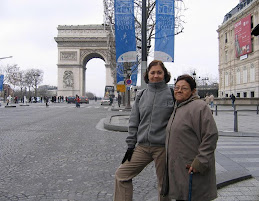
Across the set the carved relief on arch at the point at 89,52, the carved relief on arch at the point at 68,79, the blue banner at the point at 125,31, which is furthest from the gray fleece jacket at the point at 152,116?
the carved relief on arch at the point at 89,52

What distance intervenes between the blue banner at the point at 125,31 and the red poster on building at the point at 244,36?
37270mm

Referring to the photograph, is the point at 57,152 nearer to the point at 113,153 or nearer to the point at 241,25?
the point at 113,153

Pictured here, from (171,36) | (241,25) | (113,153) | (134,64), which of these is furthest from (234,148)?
(241,25)

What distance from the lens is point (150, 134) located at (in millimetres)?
2936

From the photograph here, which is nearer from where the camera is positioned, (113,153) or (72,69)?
(113,153)

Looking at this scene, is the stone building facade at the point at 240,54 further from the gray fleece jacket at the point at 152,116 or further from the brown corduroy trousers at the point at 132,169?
the brown corduroy trousers at the point at 132,169

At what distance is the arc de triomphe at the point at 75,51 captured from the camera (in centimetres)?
5956

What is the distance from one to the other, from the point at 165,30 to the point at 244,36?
39.0 m

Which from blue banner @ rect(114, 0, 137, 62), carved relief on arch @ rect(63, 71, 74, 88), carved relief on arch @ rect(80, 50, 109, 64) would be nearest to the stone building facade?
carved relief on arch @ rect(80, 50, 109, 64)

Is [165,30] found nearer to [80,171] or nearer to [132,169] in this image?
[80,171]

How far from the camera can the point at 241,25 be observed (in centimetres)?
4547

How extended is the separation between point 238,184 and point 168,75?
201 centimetres

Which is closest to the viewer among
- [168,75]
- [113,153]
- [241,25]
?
[168,75]

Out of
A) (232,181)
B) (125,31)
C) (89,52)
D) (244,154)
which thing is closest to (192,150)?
(232,181)
